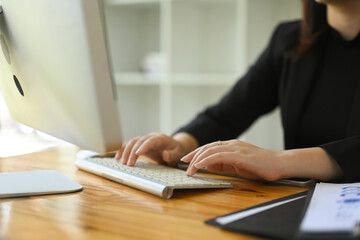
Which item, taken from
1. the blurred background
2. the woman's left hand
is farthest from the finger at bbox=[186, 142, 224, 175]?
the blurred background

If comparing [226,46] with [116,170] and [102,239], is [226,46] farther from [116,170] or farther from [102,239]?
[102,239]

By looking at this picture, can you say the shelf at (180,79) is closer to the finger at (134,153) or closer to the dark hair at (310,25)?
the dark hair at (310,25)

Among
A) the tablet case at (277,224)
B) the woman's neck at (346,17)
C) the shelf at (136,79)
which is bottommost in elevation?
the shelf at (136,79)

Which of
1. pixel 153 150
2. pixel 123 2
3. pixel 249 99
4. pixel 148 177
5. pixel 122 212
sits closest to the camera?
pixel 122 212

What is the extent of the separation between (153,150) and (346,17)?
0.73m

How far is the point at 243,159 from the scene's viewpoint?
877mm

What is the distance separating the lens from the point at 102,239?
0.57 metres

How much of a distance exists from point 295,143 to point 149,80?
1804mm

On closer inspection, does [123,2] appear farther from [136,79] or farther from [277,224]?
[277,224]

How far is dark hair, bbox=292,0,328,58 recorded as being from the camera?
4.79 feet

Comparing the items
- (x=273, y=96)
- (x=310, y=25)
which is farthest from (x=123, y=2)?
(x=310, y=25)

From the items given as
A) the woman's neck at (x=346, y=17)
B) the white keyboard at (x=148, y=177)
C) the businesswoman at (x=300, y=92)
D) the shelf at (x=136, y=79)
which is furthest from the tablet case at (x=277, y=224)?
the shelf at (x=136, y=79)

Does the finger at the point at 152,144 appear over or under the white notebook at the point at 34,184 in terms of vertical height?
under

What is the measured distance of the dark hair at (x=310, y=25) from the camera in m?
1.46
